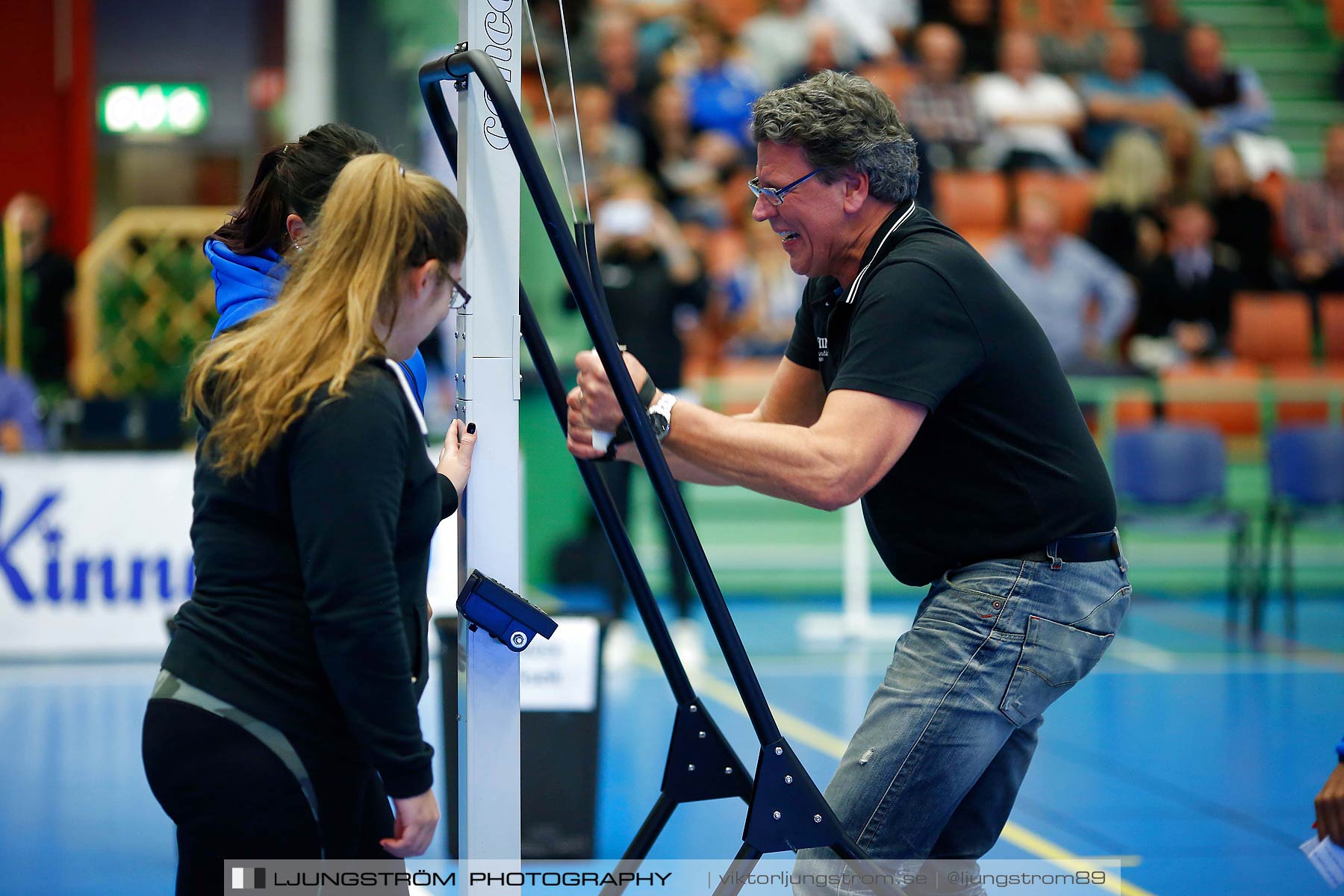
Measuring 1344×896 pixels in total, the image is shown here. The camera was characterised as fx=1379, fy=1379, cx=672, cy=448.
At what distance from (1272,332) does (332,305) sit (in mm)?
10248

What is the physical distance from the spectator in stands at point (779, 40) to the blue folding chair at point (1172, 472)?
16.8 ft

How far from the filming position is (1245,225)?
36.8 feet

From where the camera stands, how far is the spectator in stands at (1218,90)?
1263cm

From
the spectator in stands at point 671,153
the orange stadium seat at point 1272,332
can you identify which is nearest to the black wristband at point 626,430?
the spectator in stands at point 671,153

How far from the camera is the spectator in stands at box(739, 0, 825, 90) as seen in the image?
39.5 feet

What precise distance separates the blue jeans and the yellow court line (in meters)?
1.15

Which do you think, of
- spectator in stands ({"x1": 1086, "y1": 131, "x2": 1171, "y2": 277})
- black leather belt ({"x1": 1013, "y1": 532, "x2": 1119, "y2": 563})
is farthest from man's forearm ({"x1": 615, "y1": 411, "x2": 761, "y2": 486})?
spectator in stands ({"x1": 1086, "y1": 131, "x2": 1171, "y2": 277})

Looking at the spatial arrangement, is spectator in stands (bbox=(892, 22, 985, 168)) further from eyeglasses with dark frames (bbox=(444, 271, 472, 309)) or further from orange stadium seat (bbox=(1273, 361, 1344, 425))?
eyeglasses with dark frames (bbox=(444, 271, 472, 309))

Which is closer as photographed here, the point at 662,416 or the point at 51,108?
the point at 662,416

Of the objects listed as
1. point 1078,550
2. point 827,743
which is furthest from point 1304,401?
point 1078,550

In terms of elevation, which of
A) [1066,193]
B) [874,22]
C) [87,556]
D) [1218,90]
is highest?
[874,22]

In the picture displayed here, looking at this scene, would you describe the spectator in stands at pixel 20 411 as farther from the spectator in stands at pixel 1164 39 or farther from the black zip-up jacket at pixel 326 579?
the spectator in stands at pixel 1164 39

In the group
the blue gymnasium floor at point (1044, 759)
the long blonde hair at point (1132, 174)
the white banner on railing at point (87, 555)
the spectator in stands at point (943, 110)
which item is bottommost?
the blue gymnasium floor at point (1044, 759)

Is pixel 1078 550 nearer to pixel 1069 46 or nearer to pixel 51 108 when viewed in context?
pixel 1069 46
